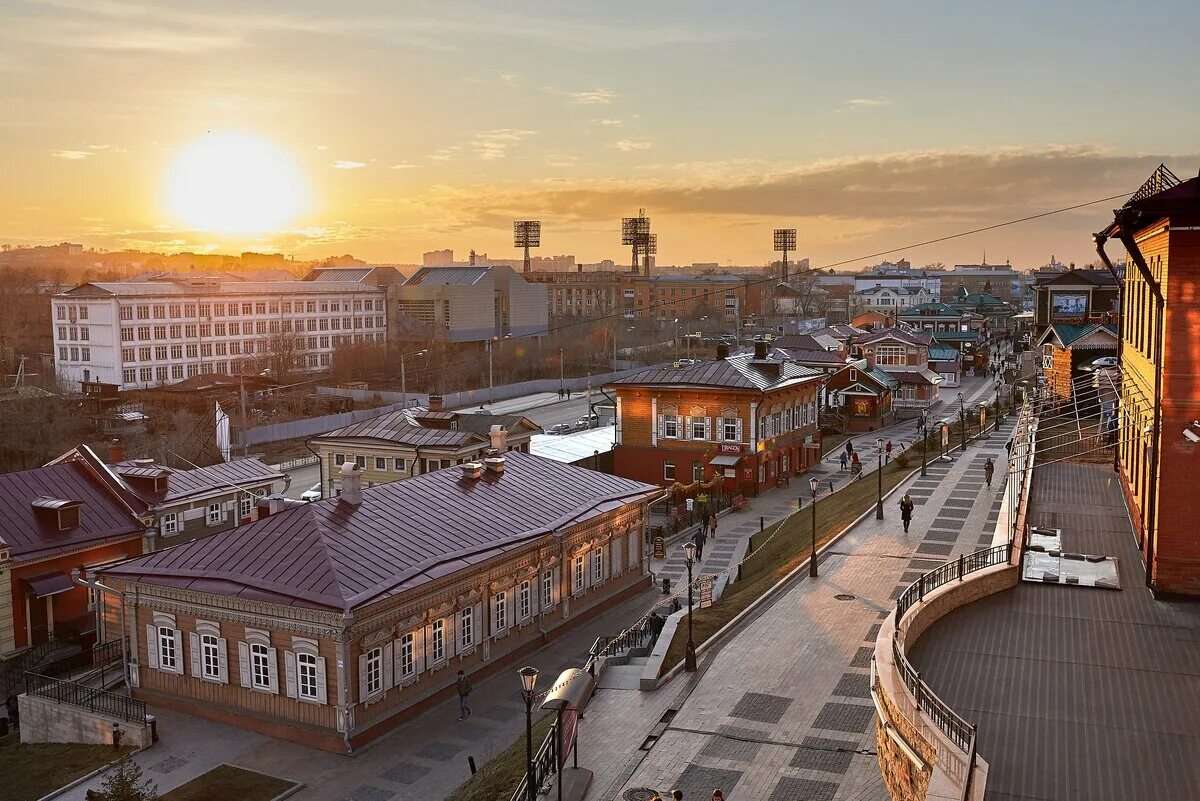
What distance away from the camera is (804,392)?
6041 centimetres

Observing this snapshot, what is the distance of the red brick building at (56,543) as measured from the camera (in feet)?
105

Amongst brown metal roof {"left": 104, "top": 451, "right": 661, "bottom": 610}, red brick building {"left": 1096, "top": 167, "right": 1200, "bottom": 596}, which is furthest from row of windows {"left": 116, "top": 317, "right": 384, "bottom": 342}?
red brick building {"left": 1096, "top": 167, "right": 1200, "bottom": 596}

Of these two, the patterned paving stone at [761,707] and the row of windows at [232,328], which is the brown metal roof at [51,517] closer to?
the patterned paving stone at [761,707]

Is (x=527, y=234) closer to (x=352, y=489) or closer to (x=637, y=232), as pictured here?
(x=637, y=232)

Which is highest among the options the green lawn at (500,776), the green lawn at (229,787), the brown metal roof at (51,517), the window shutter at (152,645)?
the brown metal roof at (51,517)

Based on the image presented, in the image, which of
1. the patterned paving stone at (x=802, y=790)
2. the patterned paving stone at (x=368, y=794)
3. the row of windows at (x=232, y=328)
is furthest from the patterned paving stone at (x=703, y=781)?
the row of windows at (x=232, y=328)

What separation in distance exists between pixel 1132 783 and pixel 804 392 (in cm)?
4747

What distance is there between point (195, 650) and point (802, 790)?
52.7 ft

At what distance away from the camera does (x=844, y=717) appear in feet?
68.9

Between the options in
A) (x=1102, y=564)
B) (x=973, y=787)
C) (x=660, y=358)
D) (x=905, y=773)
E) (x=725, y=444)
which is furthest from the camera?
(x=660, y=358)

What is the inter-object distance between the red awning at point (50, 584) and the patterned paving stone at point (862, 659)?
80.0 feet

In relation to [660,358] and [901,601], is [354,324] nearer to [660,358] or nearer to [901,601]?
[660,358]

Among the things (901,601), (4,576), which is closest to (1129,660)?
(901,601)

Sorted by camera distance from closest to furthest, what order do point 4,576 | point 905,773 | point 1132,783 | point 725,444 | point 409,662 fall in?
point 1132,783
point 905,773
point 409,662
point 4,576
point 725,444
